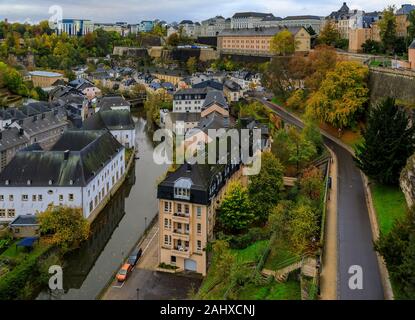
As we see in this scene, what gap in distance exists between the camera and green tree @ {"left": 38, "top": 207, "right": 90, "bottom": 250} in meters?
19.9

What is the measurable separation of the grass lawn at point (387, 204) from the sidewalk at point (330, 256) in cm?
167

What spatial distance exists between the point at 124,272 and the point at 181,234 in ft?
8.50

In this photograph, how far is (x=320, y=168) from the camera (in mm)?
25156

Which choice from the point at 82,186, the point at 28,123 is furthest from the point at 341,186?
the point at 28,123

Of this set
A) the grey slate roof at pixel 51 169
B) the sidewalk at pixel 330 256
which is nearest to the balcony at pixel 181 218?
the sidewalk at pixel 330 256

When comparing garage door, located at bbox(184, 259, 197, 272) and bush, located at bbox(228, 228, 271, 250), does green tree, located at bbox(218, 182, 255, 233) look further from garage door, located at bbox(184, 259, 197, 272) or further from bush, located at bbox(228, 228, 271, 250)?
garage door, located at bbox(184, 259, 197, 272)

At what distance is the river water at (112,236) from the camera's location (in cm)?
1847

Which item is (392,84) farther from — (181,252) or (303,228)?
(181,252)

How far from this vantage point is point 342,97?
99.3ft

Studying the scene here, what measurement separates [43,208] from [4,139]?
8.36 m

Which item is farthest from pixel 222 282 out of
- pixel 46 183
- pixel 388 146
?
pixel 46 183

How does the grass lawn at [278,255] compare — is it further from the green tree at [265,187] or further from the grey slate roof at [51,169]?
the grey slate roof at [51,169]

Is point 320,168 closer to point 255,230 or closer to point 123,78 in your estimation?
point 255,230

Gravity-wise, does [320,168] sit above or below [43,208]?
above
